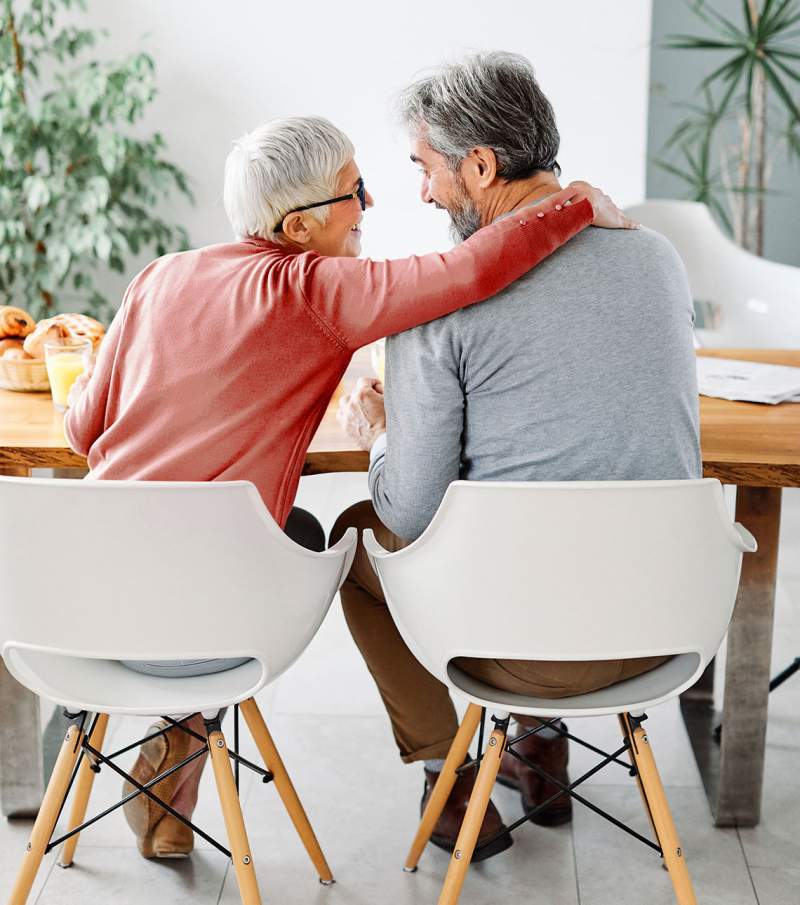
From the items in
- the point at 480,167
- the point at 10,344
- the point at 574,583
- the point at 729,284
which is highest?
the point at 480,167

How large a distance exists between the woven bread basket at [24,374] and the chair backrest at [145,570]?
0.69 m

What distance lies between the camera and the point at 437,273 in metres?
1.61

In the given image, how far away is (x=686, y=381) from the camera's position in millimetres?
1650

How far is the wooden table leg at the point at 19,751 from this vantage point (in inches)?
83.3

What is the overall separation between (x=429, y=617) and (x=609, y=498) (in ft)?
1.09

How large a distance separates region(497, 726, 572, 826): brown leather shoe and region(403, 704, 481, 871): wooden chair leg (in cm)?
24

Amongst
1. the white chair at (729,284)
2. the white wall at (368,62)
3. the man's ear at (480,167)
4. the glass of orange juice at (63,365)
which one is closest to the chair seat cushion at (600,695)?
the man's ear at (480,167)

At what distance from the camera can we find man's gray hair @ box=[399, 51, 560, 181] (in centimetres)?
166

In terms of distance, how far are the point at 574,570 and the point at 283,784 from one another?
0.71 m

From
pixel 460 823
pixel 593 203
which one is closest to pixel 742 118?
pixel 593 203

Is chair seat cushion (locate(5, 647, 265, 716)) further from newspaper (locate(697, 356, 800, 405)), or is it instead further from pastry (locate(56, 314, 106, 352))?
newspaper (locate(697, 356, 800, 405))

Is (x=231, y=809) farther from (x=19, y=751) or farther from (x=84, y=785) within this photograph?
(x=19, y=751)

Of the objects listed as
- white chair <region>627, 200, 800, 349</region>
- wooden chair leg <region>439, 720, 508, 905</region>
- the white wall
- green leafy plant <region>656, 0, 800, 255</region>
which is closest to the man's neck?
wooden chair leg <region>439, 720, 508, 905</region>

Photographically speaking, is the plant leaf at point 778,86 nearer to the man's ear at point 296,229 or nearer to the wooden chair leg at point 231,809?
the man's ear at point 296,229
